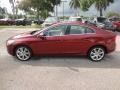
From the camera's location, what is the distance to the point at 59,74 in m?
8.20

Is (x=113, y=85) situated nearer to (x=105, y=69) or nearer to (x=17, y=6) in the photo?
(x=105, y=69)

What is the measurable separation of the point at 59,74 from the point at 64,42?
2.15m

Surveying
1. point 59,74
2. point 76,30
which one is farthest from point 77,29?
point 59,74

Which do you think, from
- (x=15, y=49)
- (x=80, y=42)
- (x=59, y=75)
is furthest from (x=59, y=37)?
(x=59, y=75)

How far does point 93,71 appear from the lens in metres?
8.60

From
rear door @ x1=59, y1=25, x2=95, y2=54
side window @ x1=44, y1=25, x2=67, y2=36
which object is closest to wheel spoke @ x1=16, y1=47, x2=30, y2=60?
side window @ x1=44, y1=25, x2=67, y2=36

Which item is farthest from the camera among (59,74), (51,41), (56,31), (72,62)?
(56,31)

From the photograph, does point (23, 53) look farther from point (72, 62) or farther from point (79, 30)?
point (79, 30)

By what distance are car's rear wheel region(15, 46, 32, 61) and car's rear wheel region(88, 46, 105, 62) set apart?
7.76 feet

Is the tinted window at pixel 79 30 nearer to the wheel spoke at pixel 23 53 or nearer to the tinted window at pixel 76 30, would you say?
the tinted window at pixel 76 30

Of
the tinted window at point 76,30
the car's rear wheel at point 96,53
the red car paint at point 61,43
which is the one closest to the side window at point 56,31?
the red car paint at point 61,43

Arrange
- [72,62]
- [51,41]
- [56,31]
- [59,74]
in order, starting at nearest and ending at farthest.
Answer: [59,74] → [72,62] → [51,41] → [56,31]

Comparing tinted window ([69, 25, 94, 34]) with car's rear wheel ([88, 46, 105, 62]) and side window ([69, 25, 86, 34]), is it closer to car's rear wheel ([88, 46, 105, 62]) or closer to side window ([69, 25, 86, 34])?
side window ([69, 25, 86, 34])

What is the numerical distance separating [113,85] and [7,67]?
3.84m
